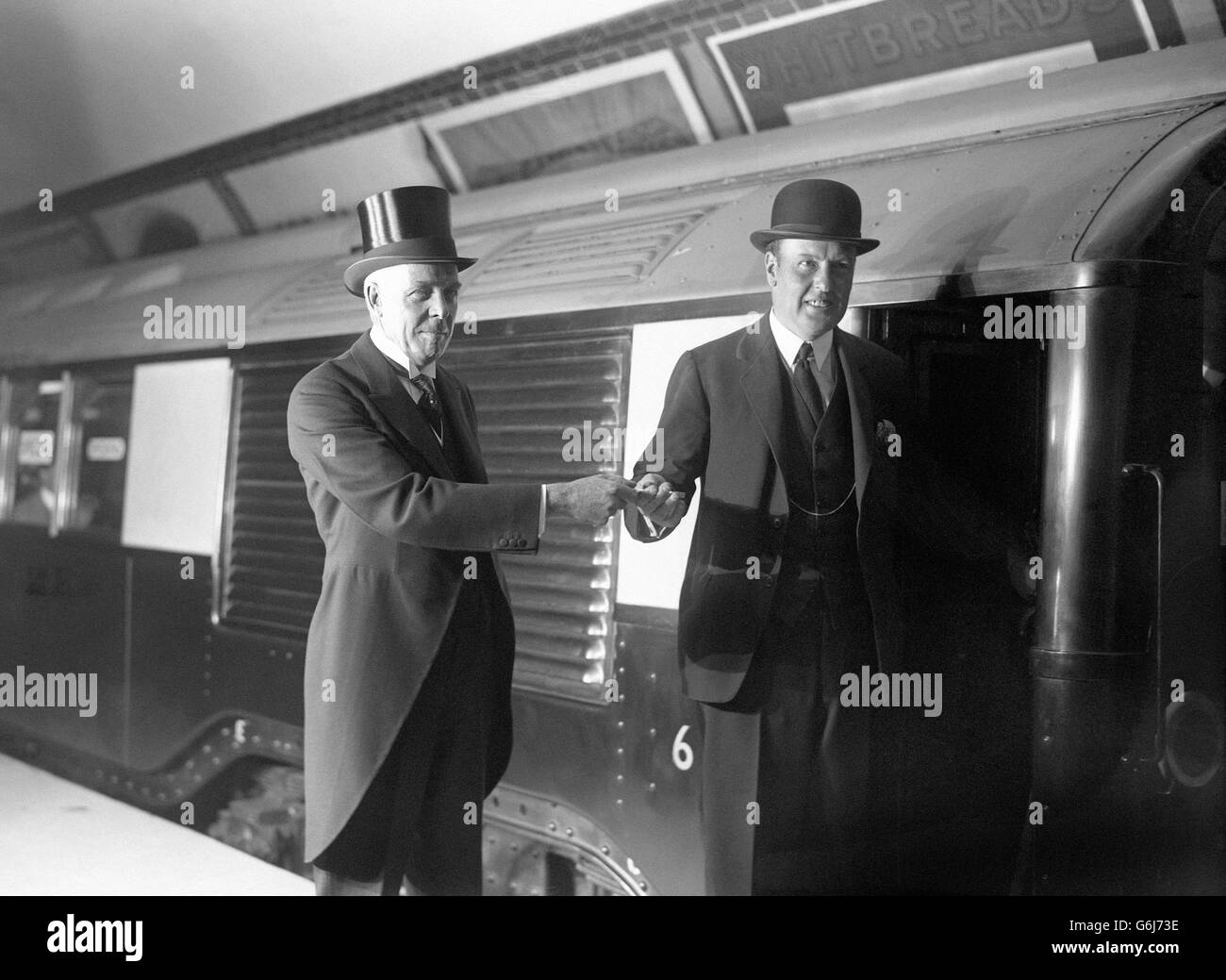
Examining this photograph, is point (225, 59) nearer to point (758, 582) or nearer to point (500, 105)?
point (500, 105)

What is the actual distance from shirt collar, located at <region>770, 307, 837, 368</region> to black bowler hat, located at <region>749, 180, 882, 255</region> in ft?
0.49

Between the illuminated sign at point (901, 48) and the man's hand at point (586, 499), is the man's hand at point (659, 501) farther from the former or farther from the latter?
the illuminated sign at point (901, 48)

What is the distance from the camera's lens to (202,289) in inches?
153

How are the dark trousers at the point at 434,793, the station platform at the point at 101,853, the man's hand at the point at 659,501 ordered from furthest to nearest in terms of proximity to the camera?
the station platform at the point at 101,853, the man's hand at the point at 659,501, the dark trousers at the point at 434,793

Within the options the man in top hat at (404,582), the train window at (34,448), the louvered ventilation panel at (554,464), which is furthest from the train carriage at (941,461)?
the train window at (34,448)

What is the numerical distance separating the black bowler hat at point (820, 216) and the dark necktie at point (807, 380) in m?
0.20

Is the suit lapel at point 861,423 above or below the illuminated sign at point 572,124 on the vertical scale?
below

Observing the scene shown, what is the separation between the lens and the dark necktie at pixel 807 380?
7.69 feet

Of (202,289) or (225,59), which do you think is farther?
(202,289)

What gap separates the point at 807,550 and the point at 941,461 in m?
0.29

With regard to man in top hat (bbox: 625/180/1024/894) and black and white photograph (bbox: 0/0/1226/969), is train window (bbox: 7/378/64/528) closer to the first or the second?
black and white photograph (bbox: 0/0/1226/969)

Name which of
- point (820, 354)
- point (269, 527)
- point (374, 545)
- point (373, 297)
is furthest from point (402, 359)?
point (269, 527)
